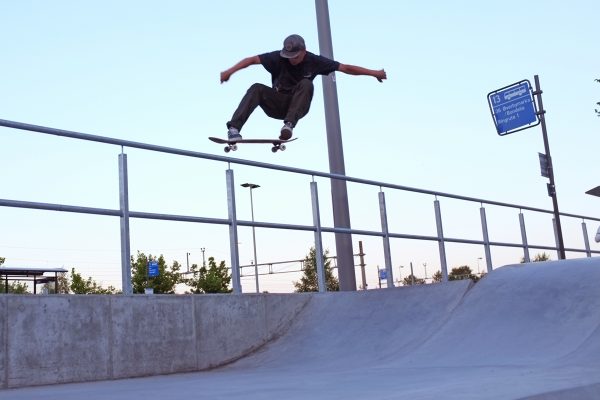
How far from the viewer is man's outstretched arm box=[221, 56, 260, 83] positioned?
24.4 feet

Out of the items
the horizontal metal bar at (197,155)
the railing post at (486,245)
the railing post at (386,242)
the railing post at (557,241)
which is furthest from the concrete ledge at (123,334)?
the railing post at (557,241)

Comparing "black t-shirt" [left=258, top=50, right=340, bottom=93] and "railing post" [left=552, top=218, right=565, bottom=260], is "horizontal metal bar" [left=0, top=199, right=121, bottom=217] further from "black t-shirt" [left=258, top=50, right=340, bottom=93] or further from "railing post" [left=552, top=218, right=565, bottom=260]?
"railing post" [left=552, top=218, right=565, bottom=260]

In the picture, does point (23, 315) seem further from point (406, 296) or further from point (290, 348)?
point (406, 296)

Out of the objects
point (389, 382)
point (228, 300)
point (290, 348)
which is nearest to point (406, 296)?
point (290, 348)

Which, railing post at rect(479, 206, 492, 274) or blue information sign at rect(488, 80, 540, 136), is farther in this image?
blue information sign at rect(488, 80, 540, 136)

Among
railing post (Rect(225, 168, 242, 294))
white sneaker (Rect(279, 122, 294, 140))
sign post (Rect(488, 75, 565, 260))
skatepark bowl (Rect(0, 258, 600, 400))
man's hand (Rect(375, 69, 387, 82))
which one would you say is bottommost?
skatepark bowl (Rect(0, 258, 600, 400))

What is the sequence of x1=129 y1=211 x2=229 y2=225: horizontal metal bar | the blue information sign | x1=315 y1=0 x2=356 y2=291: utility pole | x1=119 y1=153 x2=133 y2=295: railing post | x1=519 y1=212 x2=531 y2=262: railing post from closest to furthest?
1. x1=119 y1=153 x2=133 y2=295: railing post
2. x1=129 y1=211 x2=229 y2=225: horizontal metal bar
3. x1=315 y1=0 x2=356 y2=291: utility pole
4. x1=519 y1=212 x2=531 y2=262: railing post
5. the blue information sign

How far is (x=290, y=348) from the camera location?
8.04 meters

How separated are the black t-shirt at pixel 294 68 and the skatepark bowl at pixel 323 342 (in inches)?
94.5

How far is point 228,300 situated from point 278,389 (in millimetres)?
3418

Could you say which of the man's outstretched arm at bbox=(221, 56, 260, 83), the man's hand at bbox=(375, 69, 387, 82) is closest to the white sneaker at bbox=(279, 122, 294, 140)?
the man's outstretched arm at bbox=(221, 56, 260, 83)

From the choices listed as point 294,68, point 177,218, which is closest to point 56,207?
point 177,218

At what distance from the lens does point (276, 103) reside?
7766 mm

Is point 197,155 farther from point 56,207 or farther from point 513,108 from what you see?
point 513,108
